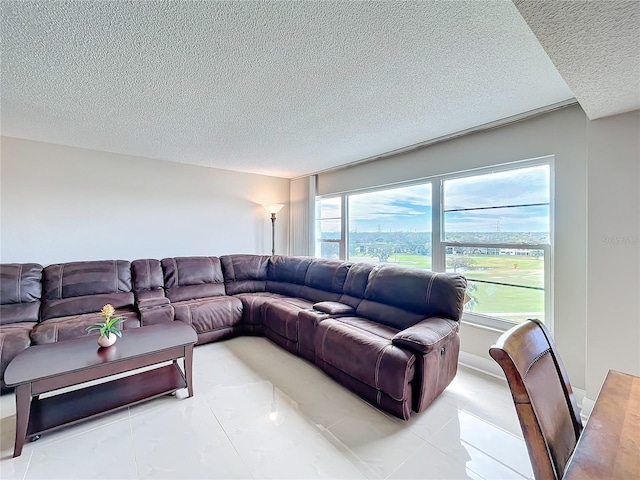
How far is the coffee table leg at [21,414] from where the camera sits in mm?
1607

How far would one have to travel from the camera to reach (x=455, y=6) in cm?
129

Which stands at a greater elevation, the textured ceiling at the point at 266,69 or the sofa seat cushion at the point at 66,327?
the textured ceiling at the point at 266,69

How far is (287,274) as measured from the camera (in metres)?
4.23

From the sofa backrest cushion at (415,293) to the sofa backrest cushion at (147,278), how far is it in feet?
8.26

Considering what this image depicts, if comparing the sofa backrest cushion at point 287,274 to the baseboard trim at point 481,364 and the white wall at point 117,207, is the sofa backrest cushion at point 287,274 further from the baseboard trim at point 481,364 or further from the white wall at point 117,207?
the baseboard trim at point 481,364

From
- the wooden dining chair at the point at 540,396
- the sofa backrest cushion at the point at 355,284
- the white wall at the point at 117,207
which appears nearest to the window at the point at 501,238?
the sofa backrest cushion at the point at 355,284

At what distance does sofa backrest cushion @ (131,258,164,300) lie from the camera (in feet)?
11.3

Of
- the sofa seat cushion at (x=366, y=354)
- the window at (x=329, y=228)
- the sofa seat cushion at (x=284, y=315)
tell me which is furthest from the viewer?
the window at (x=329, y=228)

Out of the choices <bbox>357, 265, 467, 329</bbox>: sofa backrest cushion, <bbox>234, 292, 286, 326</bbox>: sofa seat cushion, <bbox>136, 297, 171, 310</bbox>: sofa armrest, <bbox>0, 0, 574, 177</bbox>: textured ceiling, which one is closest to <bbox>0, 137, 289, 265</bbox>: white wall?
<bbox>0, 0, 574, 177</bbox>: textured ceiling

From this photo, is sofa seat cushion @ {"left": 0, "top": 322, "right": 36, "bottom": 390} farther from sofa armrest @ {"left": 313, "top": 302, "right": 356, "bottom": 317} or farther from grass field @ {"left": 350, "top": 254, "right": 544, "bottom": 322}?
grass field @ {"left": 350, "top": 254, "right": 544, "bottom": 322}

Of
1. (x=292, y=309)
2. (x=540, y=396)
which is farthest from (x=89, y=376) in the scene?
(x=540, y=396)

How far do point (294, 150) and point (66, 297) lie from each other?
2.99 meters

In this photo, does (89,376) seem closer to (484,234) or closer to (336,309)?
(336,309)

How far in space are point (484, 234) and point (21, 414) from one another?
12.3ft
